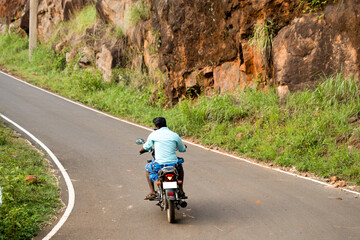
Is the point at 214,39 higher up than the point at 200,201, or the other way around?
the point at 214,39

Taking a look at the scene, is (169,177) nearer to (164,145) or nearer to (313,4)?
(164,145)

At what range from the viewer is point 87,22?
98.4ft

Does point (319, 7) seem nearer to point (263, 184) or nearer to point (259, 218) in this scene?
point (263, 184)

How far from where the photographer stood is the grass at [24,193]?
7.15 metres

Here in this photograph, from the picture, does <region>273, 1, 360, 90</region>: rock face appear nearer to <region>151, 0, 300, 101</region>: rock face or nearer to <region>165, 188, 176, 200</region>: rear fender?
<region>151, 0, 300, 101</region>: rock face

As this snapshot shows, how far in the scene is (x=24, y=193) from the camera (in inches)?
345

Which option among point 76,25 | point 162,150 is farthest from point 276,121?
point 76,25

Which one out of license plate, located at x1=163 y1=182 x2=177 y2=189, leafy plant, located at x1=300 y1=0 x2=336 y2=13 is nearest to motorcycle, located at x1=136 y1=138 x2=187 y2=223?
license plate, located at x1=163 y1=182 x2=177 y2=189

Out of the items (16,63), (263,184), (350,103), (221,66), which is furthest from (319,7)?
(16,63)

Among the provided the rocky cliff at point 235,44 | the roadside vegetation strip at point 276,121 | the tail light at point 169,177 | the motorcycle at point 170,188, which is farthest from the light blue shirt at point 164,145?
the rocky cliff at point 235,44

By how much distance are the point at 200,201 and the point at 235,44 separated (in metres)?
10.1

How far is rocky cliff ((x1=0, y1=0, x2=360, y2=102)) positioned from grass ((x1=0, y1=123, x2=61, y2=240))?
8.43 m

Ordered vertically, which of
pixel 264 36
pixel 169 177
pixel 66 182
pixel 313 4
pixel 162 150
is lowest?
pixel 66 182

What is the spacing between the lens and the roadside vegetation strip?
39.3 feet
